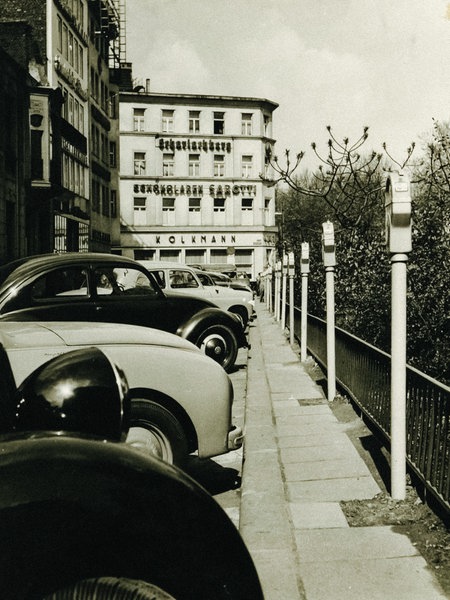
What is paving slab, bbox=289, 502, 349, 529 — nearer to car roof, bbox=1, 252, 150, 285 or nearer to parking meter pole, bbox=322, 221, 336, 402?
parking meter pole, bbox=322, 221, 336, 402

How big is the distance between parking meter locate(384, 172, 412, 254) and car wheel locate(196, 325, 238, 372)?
20.6 ft

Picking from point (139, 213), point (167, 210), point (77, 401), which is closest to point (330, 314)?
point (77, 401)

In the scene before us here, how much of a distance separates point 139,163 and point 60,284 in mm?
57177

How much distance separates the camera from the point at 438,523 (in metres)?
4.39

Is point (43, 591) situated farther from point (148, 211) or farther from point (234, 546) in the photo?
point (148, 211)

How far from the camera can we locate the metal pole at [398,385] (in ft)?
15.9

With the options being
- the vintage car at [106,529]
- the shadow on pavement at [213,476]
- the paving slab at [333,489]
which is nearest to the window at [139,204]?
the shadow on pavement at [213,476]

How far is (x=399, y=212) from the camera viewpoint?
15.9 ft

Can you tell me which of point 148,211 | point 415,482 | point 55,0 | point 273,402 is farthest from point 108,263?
point 148,211

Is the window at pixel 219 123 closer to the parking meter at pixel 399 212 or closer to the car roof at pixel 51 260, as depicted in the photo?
the car roof at pixel 51 260

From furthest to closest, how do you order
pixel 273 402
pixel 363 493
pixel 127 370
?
pixel 273 402 → pixel 363 493 → pixel 127 370

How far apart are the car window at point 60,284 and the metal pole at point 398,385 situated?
5054mm

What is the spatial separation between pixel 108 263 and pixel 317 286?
7.60 metres

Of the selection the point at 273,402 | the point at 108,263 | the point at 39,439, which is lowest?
the point at 273,402
